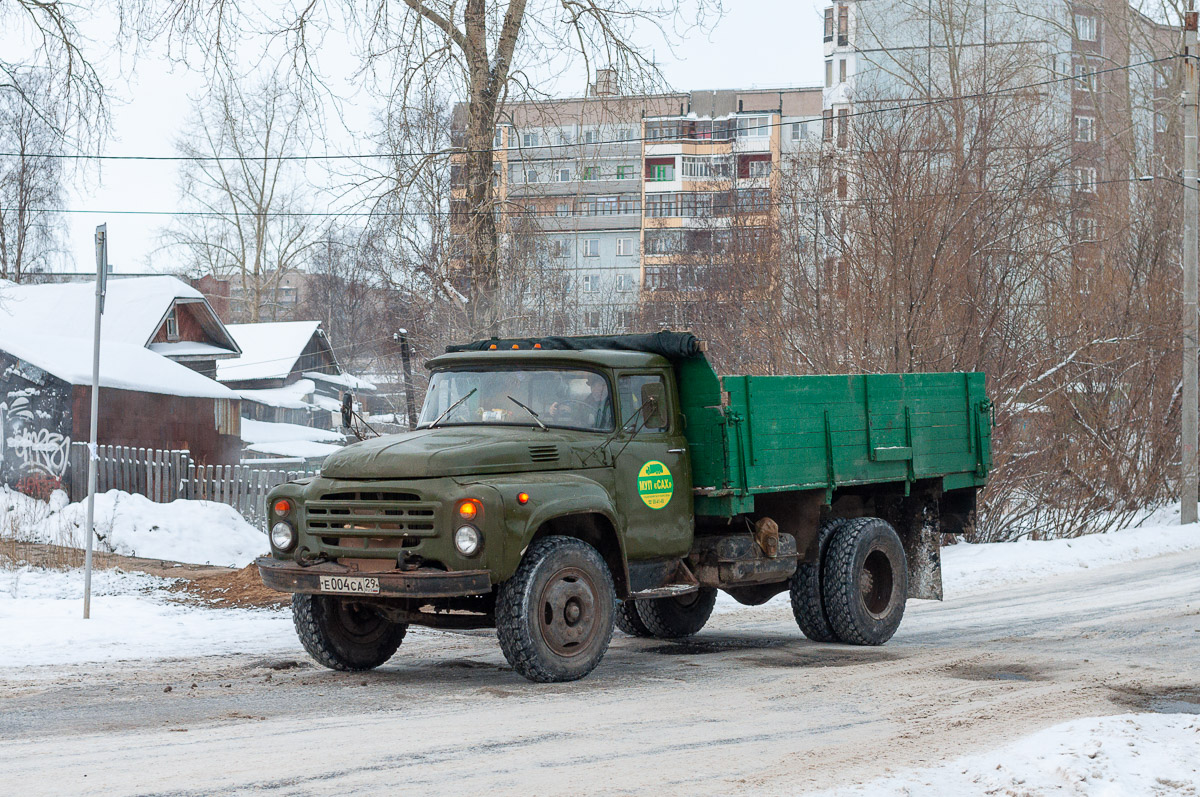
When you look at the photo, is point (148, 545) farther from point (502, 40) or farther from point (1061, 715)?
point (1061, 715)

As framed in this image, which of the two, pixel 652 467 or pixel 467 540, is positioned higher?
pixel 652 467

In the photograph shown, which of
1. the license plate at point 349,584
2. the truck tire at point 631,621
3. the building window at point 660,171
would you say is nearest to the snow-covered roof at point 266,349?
the building window at point 660,171

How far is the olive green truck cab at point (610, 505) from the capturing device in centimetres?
844

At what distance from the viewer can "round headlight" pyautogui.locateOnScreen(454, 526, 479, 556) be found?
820 centimetres

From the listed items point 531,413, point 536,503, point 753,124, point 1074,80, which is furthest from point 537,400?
point 753,124

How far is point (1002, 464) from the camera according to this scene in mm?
19891

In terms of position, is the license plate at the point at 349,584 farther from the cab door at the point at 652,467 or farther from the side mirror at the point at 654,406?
the side mirror at the point at 654,406

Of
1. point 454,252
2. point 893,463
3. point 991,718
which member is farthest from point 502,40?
point 991,718

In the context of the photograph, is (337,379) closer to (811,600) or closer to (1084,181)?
(1084,181)

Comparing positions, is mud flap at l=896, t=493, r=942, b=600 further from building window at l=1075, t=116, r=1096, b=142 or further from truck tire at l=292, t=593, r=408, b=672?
building window at l=1075, t=116, r=1096, b=142

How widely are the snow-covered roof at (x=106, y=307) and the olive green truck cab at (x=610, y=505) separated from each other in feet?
85.3

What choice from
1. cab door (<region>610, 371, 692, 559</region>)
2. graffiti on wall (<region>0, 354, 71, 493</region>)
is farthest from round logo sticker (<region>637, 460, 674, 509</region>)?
graffiti on wall (<region>0, 354, 71, 493</region>)

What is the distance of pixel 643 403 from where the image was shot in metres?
9.73

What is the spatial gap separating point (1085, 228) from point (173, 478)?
58.2ft
